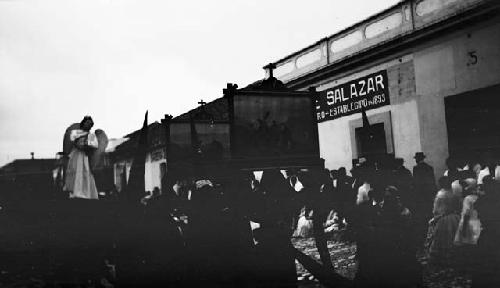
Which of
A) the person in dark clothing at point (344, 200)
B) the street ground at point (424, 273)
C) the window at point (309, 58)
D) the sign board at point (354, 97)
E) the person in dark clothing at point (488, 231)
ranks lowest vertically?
the street ground at point (424, 273)

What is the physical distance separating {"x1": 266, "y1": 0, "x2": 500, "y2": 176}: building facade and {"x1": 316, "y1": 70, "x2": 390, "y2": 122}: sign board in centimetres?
2

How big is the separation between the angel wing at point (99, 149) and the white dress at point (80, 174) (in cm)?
4

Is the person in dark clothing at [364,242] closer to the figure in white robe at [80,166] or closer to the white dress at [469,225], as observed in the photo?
the white dress at [469,225]

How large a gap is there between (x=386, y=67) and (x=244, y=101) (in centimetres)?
604

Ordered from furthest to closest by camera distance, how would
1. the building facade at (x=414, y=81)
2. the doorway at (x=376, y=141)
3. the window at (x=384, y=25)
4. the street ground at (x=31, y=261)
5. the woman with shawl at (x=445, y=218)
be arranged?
the doorway at (x=376, y=141), the window at (x=384, y=25), the building facade at (x=414, y=81), the woman with shawl at (x=445, y=218), the street ground at (x=31, y=261)

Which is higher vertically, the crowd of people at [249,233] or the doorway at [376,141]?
the doorway at [376,141]

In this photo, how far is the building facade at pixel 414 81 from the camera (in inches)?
302

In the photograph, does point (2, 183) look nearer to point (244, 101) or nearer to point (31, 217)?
point (31, 217)

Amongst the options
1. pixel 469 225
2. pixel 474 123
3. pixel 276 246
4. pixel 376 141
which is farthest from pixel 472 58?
pixel 276 246

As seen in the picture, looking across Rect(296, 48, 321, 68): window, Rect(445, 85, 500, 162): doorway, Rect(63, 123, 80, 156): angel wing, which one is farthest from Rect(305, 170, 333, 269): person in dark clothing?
Rect(296, 48, 321, 68): window

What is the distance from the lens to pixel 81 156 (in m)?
4.44

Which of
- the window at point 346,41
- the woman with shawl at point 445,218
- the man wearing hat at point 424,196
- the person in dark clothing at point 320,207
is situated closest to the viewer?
the person in dark clothing at point 320,207

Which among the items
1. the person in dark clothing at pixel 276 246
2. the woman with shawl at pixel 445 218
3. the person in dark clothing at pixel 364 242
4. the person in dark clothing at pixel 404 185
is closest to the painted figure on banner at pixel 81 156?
the person in dark clothing at pixel 276 246

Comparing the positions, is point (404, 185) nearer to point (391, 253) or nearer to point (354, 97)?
point (391, 253)
